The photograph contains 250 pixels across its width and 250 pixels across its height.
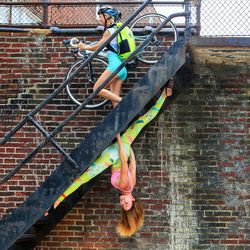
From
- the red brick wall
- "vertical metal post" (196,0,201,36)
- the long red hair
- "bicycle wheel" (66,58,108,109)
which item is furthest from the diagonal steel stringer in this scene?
"bicycle wheel" (66,58,108,109)

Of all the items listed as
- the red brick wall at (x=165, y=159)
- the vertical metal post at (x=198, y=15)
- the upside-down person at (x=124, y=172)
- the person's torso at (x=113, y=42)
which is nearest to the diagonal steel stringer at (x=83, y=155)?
the upside-down person at (x=124, y=172)

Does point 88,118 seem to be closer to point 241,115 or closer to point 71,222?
point 71,222

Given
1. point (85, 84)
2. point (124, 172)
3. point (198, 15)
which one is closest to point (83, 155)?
point (124, 172)

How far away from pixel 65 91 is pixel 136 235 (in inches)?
87.2

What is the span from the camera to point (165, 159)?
7.29m

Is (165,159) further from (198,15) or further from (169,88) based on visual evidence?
(198,15)

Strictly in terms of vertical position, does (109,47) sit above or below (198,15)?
below

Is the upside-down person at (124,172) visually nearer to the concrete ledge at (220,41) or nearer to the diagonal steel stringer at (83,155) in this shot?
the diagonal steel stringer at (83,155)

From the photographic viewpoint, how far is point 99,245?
721cm

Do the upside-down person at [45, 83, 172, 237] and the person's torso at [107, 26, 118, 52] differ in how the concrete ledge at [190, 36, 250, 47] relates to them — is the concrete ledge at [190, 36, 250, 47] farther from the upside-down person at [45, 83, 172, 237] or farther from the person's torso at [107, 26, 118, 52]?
the person's torso at [107, 26, 118, 52]

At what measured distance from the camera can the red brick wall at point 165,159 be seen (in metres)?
7.20

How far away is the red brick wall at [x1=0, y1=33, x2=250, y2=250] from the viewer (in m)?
7.20

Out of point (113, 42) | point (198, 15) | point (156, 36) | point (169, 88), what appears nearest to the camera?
point (113, 42)

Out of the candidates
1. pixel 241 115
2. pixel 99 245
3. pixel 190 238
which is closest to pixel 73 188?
pixel 99 245
